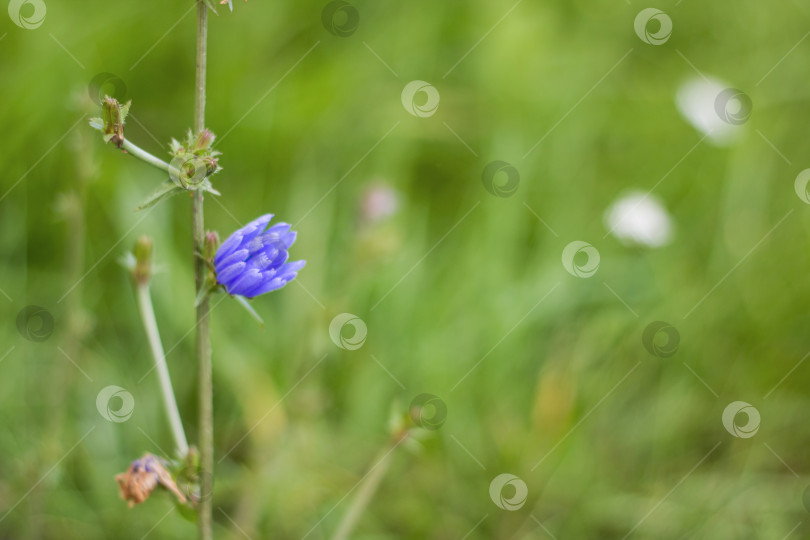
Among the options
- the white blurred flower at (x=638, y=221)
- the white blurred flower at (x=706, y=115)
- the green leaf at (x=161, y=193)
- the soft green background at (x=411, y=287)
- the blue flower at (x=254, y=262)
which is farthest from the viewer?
the white blurred flower at (x=706, y=115)

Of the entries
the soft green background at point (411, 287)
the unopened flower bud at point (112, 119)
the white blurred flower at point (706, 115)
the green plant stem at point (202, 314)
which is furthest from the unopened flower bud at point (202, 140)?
the white blurred flower at point (706, 115)

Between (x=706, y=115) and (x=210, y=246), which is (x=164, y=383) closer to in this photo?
(x=210, y=246)

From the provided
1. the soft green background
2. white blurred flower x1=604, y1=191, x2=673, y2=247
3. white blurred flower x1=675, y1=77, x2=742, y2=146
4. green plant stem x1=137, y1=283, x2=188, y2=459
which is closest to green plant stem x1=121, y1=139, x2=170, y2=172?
green plant stem x1=137, y1=283, x2=188, y2=459

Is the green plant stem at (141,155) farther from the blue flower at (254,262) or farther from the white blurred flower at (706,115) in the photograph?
the white blurred flower at (706,115)

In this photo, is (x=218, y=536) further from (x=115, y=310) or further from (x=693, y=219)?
(x=693, y=219)

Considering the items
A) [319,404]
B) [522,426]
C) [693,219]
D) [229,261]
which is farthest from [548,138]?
[229,261]

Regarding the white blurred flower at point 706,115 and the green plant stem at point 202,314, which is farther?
the white blurred flower at point 706,115
